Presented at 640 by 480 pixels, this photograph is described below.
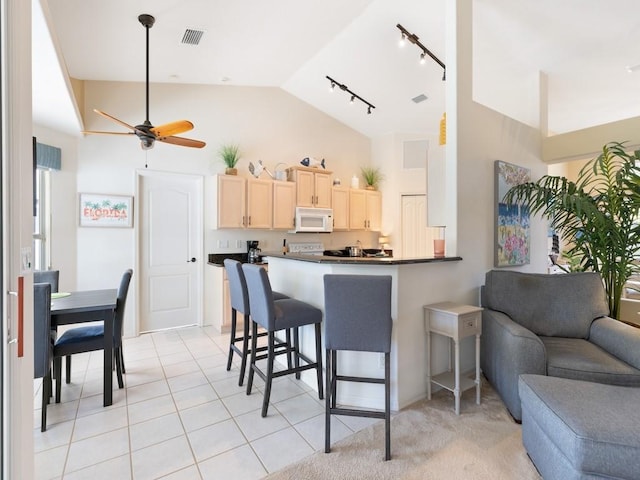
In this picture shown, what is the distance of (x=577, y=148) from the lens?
361cm

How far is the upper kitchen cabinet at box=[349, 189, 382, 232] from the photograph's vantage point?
5949 millimetres

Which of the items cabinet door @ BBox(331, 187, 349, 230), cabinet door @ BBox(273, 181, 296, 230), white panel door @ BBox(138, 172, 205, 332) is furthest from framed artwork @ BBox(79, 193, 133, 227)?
cabinet door @ BBox(331, 187, 349, 230)

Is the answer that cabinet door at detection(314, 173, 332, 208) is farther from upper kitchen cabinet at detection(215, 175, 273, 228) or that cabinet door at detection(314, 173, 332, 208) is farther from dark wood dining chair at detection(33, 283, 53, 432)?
dark wood dining chair at detection(33, 283, 53, 432)

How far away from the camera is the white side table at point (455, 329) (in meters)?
2.33

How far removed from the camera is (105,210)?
4.06 metres

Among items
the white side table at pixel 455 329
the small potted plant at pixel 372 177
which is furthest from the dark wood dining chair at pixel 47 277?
the small potted plant at pixel 372 177

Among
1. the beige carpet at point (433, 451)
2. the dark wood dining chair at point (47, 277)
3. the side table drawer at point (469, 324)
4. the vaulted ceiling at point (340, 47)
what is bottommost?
the beige carpet at point (433, 451)

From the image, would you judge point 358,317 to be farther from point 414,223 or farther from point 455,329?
point 414,223

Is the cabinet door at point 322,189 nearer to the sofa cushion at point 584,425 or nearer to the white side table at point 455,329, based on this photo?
the white side table at point 455,329

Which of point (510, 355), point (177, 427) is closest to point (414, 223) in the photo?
point (510, 355)

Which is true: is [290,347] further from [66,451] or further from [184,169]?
[184,169]

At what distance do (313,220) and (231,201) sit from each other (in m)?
1.37

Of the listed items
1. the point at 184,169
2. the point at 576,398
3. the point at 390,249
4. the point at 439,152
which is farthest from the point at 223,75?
the point at 576,398

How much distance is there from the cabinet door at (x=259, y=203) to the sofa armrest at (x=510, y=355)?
334 cm
